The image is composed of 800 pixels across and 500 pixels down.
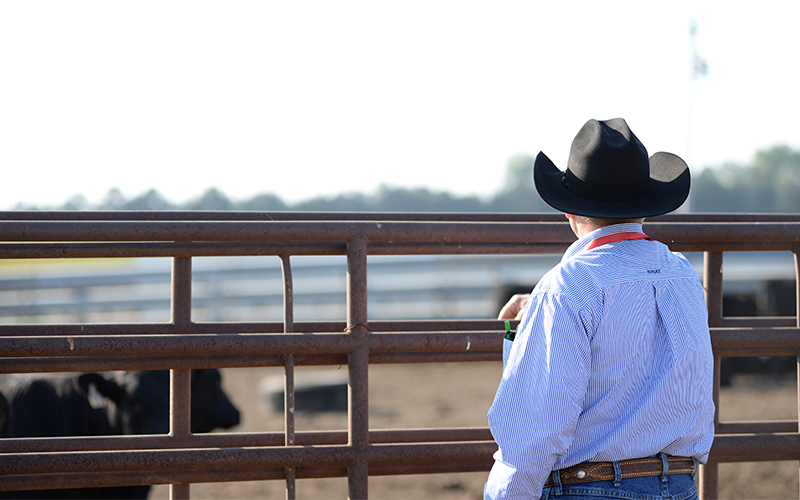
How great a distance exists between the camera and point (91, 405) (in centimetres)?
439

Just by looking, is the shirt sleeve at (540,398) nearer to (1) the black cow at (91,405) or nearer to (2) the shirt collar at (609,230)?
Result: (2) the shirt collar at (609,230)

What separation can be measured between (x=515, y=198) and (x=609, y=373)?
28.2m

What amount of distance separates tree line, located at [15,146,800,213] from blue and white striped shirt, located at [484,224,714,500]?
7.61ft

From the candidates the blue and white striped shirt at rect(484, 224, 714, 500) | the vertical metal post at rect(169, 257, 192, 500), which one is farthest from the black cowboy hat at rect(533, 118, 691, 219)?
the vertical metal post at rect(169, 257, 192, 500)

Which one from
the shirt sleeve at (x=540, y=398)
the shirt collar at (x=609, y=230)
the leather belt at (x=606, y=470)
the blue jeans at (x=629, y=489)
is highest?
the shirt collar at (x=609, y=230)

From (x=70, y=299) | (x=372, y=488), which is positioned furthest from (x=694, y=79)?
(x=372, y=488)

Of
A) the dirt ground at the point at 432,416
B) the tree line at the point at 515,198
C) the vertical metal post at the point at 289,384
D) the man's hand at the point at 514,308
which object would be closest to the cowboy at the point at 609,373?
the man's hand at the point at 514,308

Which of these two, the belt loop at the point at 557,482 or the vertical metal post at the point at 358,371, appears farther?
the vertical metal post at the point at 358,371

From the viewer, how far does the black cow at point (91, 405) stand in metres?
4.20

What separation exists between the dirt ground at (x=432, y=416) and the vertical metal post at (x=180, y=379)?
363cm

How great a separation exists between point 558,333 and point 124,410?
12.2 feet

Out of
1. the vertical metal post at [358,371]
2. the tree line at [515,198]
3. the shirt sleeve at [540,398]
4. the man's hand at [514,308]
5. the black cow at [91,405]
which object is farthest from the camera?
the tree line at [515,198]

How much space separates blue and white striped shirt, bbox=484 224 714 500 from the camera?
4.71ft

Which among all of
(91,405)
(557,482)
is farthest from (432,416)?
(557,482)
